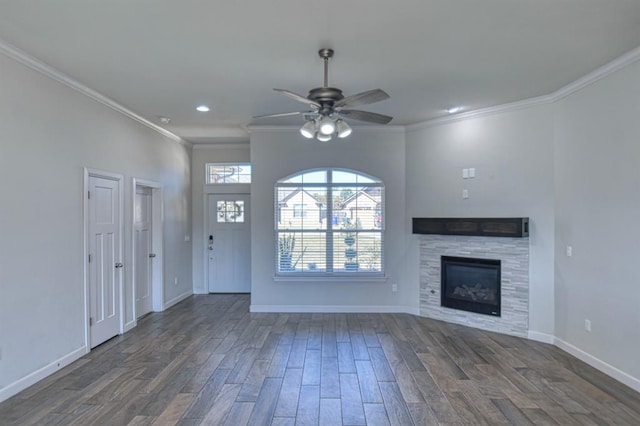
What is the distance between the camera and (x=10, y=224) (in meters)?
3.14

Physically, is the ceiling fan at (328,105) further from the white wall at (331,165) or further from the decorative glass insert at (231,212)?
the decorative glass insert at (231,212)

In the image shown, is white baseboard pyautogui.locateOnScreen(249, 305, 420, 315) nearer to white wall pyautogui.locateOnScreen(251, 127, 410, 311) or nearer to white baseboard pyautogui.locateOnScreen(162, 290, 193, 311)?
white wall pyautogui.locateOnScreen(251, 127, 410, 311)

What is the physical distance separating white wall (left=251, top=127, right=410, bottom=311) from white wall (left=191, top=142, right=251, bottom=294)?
1.46 m

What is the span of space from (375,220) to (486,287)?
1831 millimetres

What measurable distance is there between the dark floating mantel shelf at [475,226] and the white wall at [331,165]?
443 millimetres

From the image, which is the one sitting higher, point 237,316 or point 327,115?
point 327,115

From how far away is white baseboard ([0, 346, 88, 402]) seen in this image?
122 inches

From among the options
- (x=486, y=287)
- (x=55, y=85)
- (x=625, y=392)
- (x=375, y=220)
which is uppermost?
(x=55, y=85)

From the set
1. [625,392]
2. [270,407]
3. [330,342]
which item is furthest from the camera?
[330,342]

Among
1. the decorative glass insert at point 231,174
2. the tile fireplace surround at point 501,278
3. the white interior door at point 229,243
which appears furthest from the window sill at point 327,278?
the decorative glass insert at point 231,174

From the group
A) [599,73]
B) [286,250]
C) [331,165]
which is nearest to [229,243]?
[286,250]

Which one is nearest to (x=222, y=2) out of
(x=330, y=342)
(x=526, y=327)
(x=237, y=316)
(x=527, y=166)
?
(x=330, y=342)

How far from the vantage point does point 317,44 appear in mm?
3094

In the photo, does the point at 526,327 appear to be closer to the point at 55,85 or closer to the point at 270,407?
the point at 270,407
